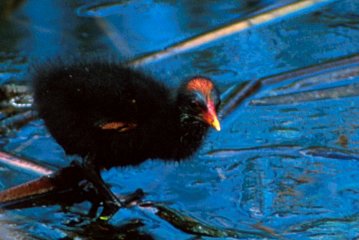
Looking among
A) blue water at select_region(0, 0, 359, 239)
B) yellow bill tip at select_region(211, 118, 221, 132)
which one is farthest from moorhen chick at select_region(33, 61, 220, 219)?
blue water at select_region(0, 0, 359, 239)

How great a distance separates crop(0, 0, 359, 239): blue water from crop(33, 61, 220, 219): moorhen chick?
0.23 m

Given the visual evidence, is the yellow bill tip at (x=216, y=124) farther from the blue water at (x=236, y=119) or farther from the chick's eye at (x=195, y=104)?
the blue water at (x=236, y=119)

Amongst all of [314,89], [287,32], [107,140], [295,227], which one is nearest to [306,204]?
[295,227]

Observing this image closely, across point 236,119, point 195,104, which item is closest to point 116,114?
point 195,104

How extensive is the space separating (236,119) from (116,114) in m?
1.24

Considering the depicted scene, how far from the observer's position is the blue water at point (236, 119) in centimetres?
518

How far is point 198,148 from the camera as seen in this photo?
5.55m

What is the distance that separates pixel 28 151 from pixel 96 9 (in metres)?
2.46

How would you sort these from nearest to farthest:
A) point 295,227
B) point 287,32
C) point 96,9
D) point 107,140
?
point 295,227
point 107,140
point 287,32
point 96,9

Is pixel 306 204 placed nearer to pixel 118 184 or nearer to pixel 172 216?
pixel 172 216

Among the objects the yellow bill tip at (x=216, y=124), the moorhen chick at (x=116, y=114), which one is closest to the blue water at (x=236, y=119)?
the moorhen chick at (x=116, y=114)

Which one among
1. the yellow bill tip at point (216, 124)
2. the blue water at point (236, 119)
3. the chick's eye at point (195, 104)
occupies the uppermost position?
the chick's eye at point (195, 104)

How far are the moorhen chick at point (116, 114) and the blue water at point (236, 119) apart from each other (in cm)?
23

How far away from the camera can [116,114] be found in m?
5.27
